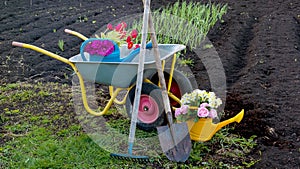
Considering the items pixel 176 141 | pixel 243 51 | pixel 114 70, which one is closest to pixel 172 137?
pixel 176 141

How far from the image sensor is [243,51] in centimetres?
504

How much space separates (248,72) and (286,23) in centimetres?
170

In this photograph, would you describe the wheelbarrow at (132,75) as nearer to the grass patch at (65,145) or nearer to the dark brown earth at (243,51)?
the grass patch at (65,145)

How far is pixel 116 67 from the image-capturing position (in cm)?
315

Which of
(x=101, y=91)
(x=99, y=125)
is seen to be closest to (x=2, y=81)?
(x=101, y=91)

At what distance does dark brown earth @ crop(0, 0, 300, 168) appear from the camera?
10.8 ft

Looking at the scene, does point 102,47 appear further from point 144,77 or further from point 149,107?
point 149,107

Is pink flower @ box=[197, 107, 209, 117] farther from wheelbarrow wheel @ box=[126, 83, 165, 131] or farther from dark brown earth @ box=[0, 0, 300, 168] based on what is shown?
dark brown earth @ box=[0, 0, 300, 168]

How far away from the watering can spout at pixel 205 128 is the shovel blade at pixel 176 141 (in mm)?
109

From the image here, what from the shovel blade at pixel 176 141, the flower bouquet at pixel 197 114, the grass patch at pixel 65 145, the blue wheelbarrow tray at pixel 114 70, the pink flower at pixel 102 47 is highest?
the pink flower at pixel 102 47

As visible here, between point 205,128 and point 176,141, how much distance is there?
0.83 feet

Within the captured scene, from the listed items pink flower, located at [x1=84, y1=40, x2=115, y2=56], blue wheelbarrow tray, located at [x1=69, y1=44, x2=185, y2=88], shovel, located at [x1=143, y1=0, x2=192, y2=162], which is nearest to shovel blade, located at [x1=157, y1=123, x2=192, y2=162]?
shovel, located at [x1=143, y1=0, x2=192, y2=162]

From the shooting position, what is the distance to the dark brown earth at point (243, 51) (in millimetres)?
3305

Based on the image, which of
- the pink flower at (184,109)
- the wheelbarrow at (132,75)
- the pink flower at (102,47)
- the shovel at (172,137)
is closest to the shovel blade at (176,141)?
the shovel at (172,137)
